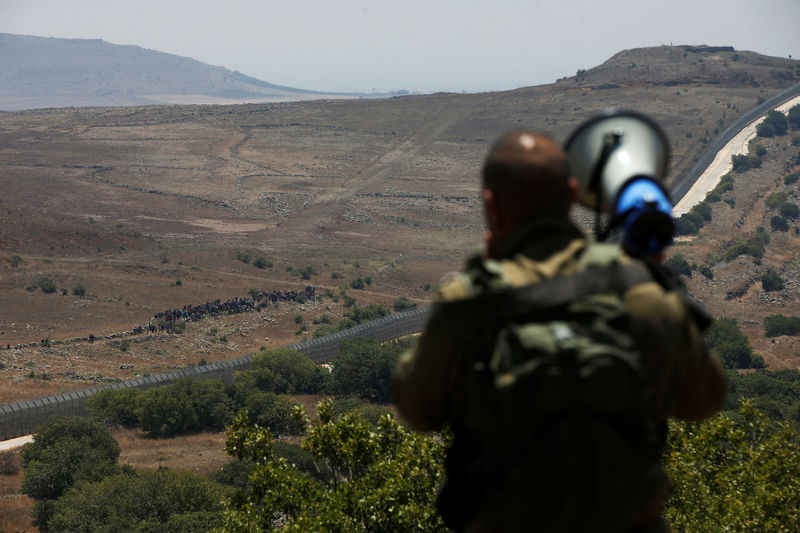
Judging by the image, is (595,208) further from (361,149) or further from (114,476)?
(361,149)

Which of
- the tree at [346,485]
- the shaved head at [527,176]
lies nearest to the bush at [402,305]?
the tree at [346,485]

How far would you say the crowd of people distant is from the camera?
6297 cm

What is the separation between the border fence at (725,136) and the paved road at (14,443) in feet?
268

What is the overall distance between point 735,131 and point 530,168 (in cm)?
14804

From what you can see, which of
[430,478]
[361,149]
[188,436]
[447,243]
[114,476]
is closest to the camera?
[430,478]

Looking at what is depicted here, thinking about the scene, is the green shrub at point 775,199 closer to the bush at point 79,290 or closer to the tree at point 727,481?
the bush at point 79,290

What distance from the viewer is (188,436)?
4303 centimetres

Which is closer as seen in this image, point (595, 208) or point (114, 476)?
point (595, 208)

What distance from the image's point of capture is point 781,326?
6744 cm

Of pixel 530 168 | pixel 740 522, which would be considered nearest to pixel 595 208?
pixel 530 168

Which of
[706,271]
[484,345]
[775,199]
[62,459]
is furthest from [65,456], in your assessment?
[775,199]

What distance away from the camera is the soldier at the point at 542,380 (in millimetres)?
2834

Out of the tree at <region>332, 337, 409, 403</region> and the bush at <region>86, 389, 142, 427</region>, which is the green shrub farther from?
the bush at <region>86, 389, 142, 427</region>

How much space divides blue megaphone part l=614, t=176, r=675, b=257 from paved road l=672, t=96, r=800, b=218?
10043cm
